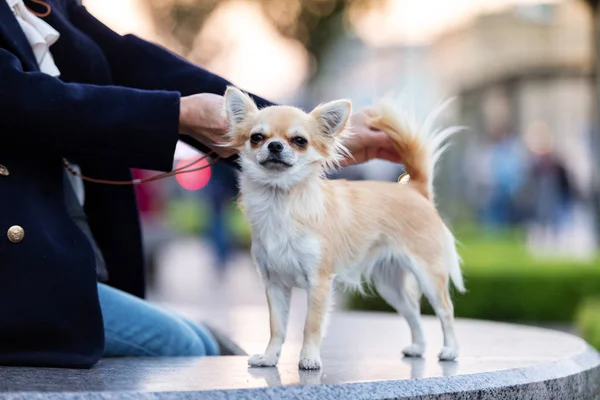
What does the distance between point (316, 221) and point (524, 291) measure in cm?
800

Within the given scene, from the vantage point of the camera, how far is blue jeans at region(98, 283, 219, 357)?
3607 mm

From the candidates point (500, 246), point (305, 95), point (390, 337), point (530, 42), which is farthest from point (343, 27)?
point (390, 337)

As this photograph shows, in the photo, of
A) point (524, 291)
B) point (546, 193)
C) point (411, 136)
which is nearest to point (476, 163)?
point (546, 193)

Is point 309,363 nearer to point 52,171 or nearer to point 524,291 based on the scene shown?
point 52,171

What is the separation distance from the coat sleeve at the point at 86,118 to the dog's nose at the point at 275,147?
295 mm

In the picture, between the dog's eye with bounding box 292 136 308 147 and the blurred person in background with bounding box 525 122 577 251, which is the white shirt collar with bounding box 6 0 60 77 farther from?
the blurred person in background with bounding box 525 122 577 251

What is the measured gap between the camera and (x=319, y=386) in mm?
2650

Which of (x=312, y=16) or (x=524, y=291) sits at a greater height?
(x=312, y=16)

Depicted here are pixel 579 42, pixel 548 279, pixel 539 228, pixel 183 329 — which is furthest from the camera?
pixel 579 42

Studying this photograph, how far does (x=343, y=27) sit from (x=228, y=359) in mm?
23238

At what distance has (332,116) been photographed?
3.05m

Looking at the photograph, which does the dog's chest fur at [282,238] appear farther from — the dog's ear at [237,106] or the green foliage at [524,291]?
the green foliage at [524,291]

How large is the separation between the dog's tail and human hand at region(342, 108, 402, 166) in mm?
31

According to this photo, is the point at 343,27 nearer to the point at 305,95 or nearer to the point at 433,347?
the point at 305,95
